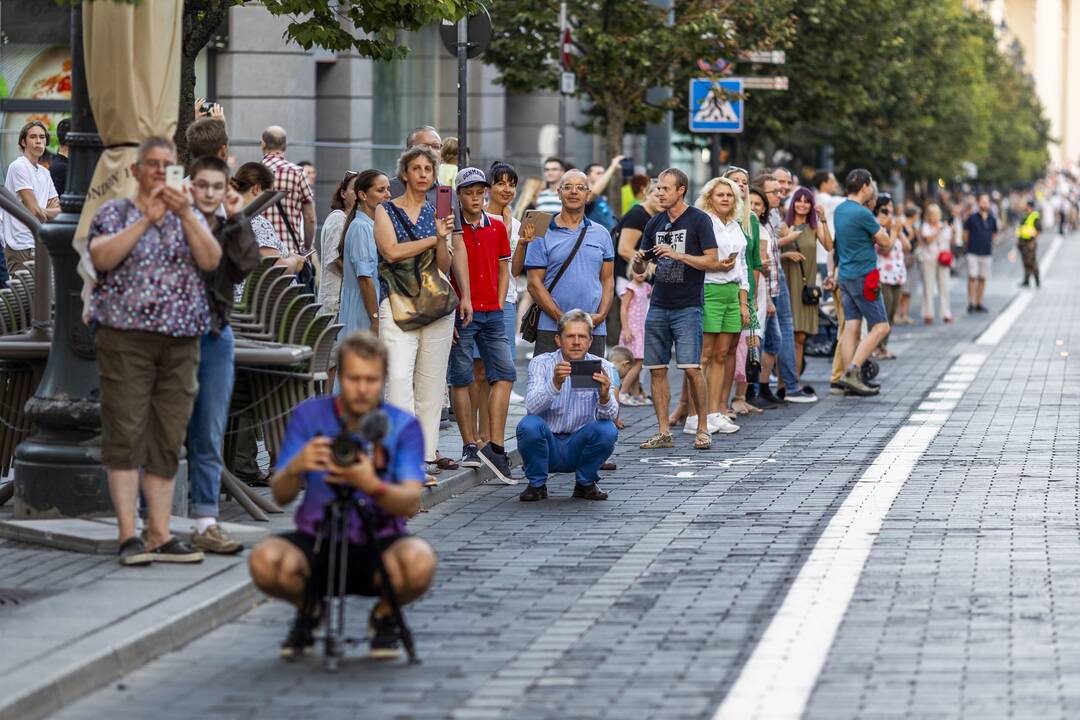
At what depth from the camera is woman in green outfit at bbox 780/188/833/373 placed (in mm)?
18094

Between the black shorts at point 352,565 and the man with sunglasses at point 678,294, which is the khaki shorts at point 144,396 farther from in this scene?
the man with sunglasses at point 678,294

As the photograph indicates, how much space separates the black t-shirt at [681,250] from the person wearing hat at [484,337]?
1.93 metres

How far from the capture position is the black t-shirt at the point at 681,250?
1427cm

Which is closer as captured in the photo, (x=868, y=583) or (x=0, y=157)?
(x=868, y=583)

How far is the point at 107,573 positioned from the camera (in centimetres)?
865

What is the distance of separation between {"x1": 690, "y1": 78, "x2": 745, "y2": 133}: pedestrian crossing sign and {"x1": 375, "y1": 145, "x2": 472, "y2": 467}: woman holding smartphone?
12.8 metres

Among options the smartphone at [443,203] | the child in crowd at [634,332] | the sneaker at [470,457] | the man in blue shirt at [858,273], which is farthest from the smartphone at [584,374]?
the man in blue shirt at [858,273]

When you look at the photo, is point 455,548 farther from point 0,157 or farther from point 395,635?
point 0,157

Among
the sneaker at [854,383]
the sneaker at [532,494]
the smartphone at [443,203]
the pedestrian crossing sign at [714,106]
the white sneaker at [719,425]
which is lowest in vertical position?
the sneaker at [532,494]

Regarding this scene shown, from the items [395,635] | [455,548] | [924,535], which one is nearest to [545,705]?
[395,635]

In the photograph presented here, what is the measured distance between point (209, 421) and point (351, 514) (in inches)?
84.4

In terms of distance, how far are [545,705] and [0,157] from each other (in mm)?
15810

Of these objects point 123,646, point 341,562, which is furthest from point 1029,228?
point 123,646

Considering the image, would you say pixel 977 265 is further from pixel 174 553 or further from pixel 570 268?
pixel 174 553
